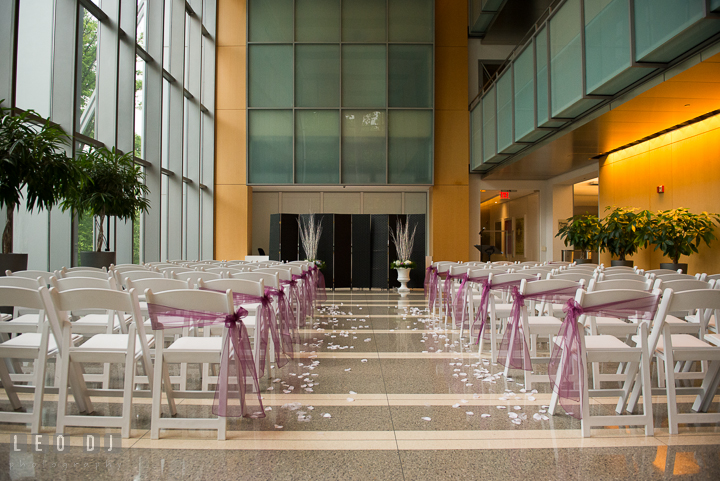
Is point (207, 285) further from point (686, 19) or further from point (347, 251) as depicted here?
point (347, 251)

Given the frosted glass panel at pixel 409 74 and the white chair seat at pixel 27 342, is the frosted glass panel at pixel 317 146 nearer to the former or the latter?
the frosted glass panel at pixel 409 74

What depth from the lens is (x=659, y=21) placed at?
442 centimetres

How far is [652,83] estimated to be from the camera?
17.0ft

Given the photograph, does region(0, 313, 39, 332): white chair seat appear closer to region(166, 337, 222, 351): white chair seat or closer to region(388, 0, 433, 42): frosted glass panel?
region(166, 337, 222, 351): white chair seat

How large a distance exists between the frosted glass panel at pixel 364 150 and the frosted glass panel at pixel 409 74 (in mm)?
668

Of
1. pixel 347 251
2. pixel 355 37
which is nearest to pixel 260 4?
pixel 355 37

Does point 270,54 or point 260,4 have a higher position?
point 260,4

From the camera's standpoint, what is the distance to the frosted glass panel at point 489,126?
1025 cm

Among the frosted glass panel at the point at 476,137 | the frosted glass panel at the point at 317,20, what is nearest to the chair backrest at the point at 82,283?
the frosted glass panel at the point at 476,137

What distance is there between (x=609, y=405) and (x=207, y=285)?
2.51 meters

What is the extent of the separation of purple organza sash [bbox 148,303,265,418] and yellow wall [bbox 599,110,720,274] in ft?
23.0

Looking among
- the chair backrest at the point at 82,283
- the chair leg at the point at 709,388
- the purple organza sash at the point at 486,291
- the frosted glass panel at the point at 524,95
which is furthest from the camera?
the frosted glass panel at the point at 524,95

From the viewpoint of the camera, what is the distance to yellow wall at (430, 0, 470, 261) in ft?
41.6

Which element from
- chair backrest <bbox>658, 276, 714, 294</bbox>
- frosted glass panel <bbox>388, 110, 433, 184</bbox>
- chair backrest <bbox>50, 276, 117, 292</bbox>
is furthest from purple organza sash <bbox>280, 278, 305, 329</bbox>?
frosted glass panel <bbox>388, 110, 433, 184</bbox>
